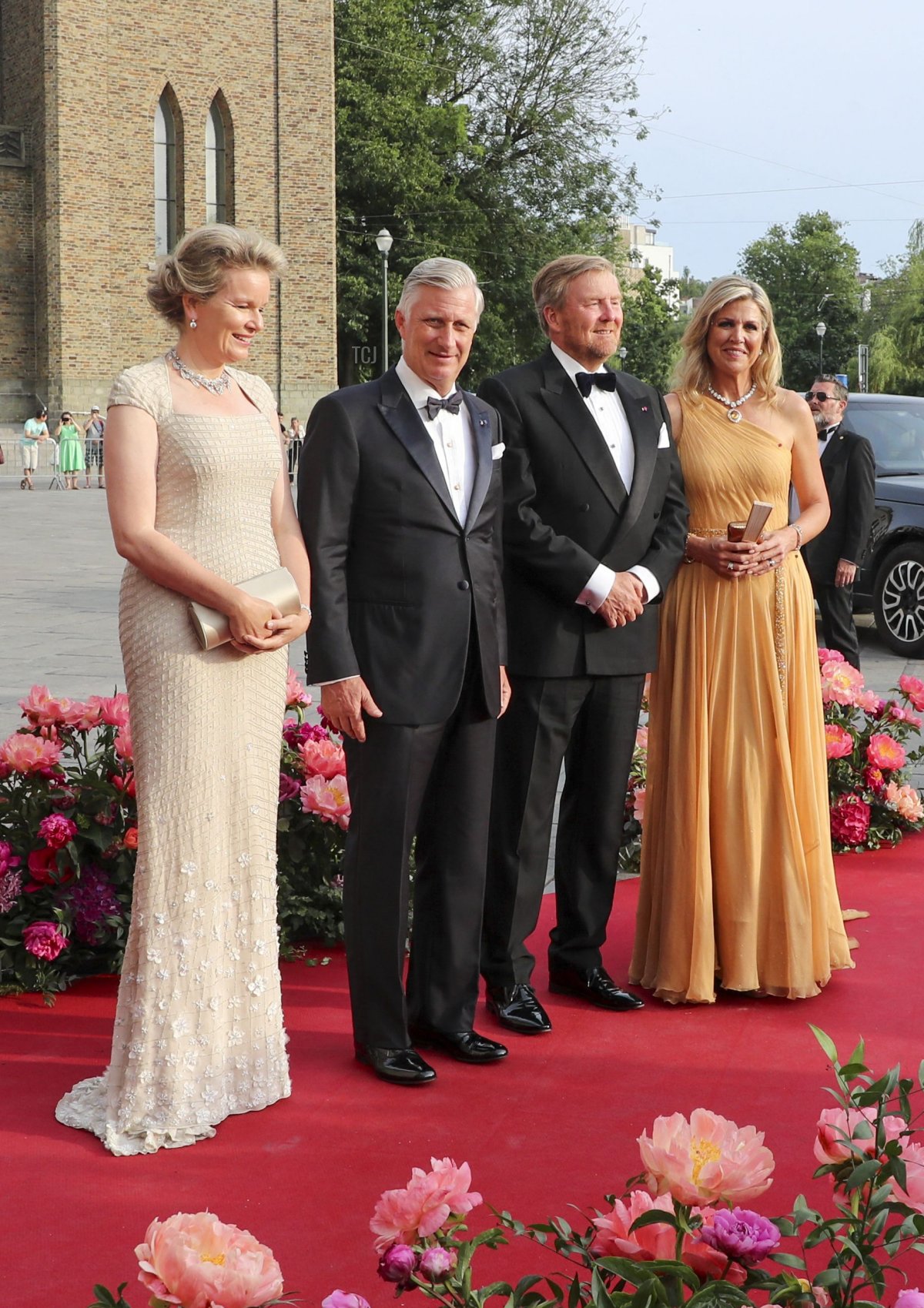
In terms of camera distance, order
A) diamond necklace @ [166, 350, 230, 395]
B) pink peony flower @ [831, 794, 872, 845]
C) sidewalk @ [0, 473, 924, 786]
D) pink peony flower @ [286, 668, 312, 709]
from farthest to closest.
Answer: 1. sidewalk @ [0, 473, 924, 786]
2. pink peony flower @ [831, 794, 872, 845]
3. pink peony flower @ [286, 668, 312, 709]
4. diamond necklace @ [166, 350, 230, 395]

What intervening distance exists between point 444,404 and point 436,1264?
→ 2811mm

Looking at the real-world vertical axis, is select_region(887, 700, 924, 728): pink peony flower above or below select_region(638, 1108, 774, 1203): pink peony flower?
below

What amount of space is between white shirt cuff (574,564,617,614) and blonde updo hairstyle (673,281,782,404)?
2.58 ft

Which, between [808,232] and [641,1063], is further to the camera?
[808,232]

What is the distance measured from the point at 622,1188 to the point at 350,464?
1883 mm

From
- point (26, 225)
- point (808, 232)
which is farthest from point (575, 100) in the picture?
point (808, 232)

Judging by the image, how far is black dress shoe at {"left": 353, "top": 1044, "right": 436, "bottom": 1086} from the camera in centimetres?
405

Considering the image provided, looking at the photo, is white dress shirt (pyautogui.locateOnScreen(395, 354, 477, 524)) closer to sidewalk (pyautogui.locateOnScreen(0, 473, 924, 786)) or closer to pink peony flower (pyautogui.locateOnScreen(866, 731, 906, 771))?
pink peony flower (pyautogui.locateOnScreen(866, 731, 906, 771))

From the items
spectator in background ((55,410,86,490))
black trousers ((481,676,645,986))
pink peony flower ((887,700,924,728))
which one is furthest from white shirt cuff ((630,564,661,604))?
spectator in background ((55,410,86,490))

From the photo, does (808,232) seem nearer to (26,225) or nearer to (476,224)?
(476,224)

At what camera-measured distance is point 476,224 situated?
151 ft

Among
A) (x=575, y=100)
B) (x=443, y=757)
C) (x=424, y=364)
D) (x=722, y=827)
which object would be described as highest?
(x=575, y=100)

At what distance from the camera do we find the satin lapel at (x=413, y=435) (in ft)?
13.3

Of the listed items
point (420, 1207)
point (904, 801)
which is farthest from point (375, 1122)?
Answer: point (904, 801)
